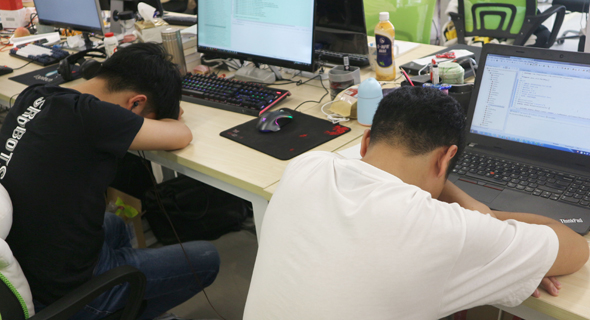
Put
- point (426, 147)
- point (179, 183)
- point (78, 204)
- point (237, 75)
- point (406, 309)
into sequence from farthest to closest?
point (179, 183) < point (237, 75) < point (78, 204) < point (426, 147) < point (406, 309)

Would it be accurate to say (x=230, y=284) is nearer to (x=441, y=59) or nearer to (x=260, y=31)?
(x=260, y=31)

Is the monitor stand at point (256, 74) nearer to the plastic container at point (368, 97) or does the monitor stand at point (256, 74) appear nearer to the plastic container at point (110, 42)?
the plastic container at point (368, 97)

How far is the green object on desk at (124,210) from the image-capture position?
2.03 meters

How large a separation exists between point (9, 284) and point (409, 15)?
243cm

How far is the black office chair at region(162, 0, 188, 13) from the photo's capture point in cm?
368

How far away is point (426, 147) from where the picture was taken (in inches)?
33.6

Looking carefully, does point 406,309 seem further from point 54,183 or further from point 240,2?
point 240,2

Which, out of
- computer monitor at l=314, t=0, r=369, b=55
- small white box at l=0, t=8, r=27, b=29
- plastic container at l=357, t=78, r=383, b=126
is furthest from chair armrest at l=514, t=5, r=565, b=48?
small white box at l=0, t=8, r=27, b=29

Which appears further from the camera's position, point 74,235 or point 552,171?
point 74,235

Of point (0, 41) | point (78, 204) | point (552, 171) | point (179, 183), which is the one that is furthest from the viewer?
point (0, 41)

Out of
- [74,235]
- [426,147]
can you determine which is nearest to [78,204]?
[74,235]

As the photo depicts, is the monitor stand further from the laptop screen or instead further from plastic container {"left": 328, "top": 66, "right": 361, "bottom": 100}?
the laptop screen

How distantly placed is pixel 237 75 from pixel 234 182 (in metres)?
0.85

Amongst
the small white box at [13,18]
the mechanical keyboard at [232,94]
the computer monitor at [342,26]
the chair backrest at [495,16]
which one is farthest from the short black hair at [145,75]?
the small white box at [13,18]
